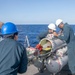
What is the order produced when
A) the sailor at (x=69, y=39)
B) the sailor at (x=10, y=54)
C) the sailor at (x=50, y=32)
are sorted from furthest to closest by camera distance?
1. the sailor at (x=50, y=32)
2. the sailor at (x=69, y=39)
3. the sailor at (x=10, y=54)

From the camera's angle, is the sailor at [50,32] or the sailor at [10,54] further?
the sailor at [50,32]

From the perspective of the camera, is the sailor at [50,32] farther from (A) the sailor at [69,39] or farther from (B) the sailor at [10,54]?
(B) the sailor at [10,54]

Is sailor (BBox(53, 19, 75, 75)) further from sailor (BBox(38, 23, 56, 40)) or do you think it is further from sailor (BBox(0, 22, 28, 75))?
sailor (BBox(0, 22, 28, 75))

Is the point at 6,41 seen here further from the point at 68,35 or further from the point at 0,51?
the point at 68,35

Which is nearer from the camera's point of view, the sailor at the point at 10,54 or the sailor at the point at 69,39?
the sailor at the point at 10,54

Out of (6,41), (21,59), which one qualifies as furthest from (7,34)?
→ (21,59)

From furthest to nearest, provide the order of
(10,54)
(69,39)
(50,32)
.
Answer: (50,32)
(69,39)
(10,54)

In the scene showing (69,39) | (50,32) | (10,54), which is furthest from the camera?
(50,32)

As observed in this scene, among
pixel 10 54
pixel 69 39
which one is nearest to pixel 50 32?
pixel 69 39

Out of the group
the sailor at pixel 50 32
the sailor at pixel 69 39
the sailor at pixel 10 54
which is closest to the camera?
the sailor at pixel 10 54

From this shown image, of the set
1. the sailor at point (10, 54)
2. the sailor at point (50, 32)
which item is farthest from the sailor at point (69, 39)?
the sailor at point (10, 54)

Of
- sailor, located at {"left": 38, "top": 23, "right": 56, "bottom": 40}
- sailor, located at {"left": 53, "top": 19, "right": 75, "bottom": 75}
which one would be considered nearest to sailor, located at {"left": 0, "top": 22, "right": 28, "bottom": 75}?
sailor, located at {"left": 53, "top": 19, "right": 75, "bottom": 75}

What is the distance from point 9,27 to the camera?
350 centimetres

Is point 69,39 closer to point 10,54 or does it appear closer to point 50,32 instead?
point 50,32
